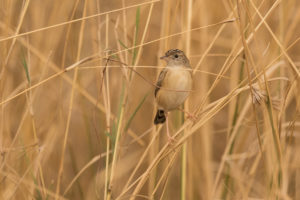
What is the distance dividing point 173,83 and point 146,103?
119 cm

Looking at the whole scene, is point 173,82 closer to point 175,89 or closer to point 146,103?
point 175,89

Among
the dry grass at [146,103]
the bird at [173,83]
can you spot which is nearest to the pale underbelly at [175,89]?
the bird at [173,83]

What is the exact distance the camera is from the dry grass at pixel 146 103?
2.18 metres

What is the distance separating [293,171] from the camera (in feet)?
11.4

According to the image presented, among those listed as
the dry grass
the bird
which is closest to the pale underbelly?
the bird

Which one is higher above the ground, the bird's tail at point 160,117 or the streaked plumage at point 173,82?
the streaked plumage at point 173,82

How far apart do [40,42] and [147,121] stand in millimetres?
1385

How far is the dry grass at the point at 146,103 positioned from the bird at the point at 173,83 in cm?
9

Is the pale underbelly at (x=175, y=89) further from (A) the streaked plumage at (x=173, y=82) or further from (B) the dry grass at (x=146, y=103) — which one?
(B) the dry grass at (x=146, y=103)

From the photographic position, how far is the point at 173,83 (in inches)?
127

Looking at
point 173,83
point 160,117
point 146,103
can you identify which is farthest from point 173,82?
point 146,103

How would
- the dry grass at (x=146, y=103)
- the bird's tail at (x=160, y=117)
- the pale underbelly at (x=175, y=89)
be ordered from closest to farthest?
the dry grass at (x=146, y=103), the pale underbelly at (x=175, y=89), the bird's tail at (x=160, y=117)

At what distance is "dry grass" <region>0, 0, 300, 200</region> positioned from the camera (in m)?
2.18

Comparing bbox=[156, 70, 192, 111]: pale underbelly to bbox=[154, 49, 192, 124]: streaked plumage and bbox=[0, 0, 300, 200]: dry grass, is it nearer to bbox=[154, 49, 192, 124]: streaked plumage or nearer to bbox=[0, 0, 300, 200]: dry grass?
bbox=[154, 49, 192, 124]: streaked plumage
